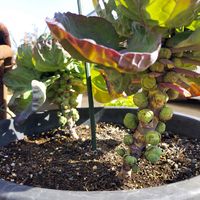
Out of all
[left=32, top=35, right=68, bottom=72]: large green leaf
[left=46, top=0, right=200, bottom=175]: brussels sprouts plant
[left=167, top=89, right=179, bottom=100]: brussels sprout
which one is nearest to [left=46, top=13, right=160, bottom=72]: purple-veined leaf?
[left=46, top=0, right=200, bottom=175]: brussels sprouts plant

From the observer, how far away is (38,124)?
0.94m

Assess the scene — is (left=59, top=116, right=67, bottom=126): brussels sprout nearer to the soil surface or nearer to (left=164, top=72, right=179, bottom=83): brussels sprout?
the soil surface

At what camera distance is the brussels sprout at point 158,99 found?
1.82 ft

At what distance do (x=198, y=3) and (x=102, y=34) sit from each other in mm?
152

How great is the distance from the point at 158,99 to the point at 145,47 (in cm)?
9

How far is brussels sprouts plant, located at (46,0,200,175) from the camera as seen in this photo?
490 mm

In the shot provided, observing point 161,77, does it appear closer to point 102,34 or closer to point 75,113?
point 102,34

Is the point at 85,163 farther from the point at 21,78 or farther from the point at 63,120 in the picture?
the point at 21,78

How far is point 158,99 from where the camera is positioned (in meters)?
0.55

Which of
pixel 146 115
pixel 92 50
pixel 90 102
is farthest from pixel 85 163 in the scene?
pixel 92 50

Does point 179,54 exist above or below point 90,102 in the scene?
above

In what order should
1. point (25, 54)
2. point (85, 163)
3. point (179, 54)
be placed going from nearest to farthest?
A: point (179, 54), point (85, 163), point (25, 54)

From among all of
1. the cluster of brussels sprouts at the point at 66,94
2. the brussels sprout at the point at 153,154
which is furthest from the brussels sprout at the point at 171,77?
the cluster of brussels sprouts at the point at 66,94

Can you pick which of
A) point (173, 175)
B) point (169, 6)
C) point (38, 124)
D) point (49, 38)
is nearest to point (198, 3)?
point (169, 6)
